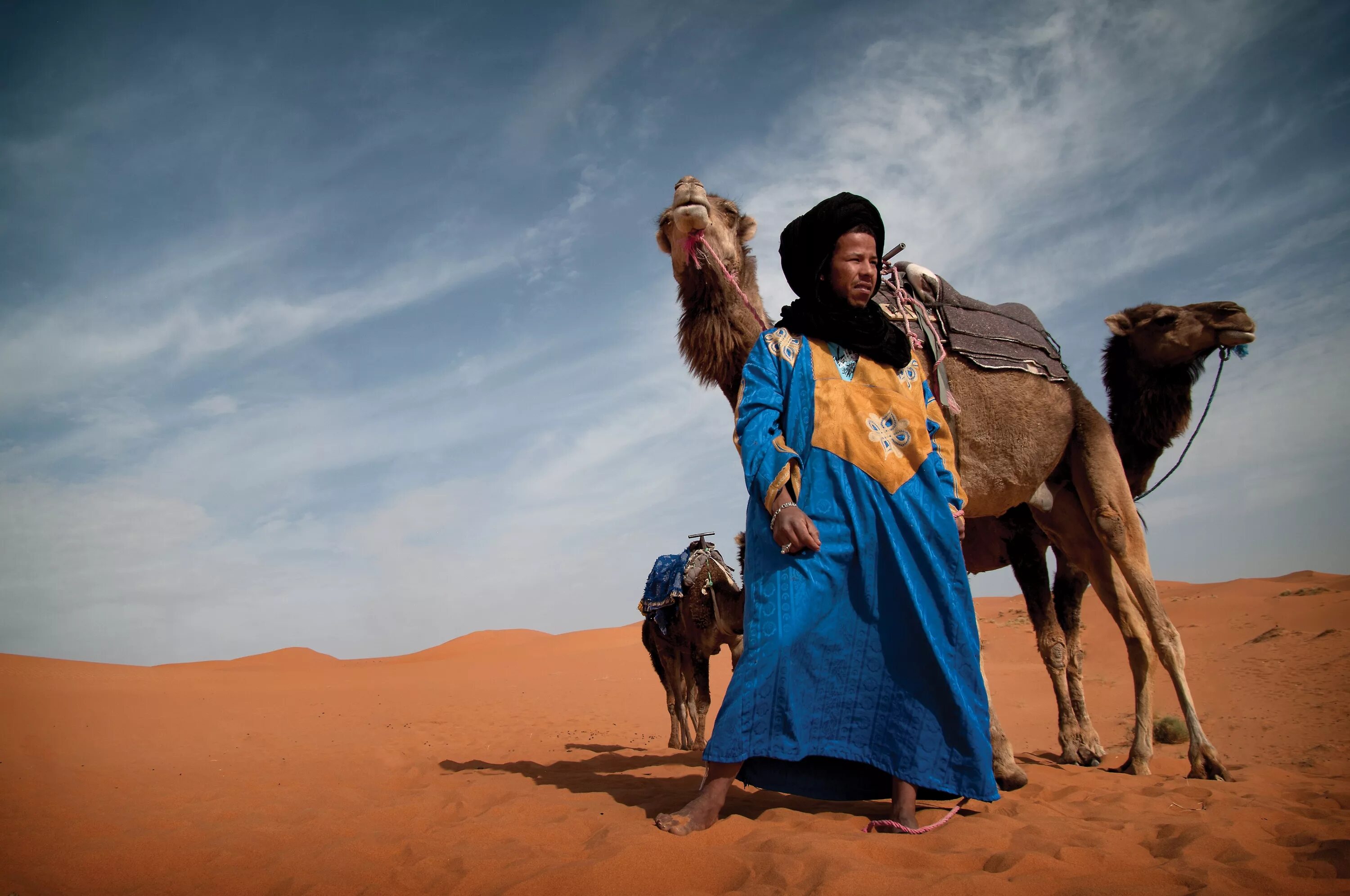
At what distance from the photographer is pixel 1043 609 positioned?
6430mm

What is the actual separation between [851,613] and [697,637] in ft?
17.5

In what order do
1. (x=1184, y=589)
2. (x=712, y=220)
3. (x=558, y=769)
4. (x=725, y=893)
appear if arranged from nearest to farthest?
(x=725, y=893), (x=712, y=220), (x=558, y=769), (x=1184, y=589)

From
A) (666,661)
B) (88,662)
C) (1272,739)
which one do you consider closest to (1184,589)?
(1272,739)

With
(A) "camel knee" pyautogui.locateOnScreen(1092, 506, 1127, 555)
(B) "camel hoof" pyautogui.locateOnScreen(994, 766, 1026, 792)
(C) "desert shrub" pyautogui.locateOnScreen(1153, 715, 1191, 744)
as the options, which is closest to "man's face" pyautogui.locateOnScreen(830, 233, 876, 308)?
(B) "camel hoof" pyautogui.locateOnScreen(994, 766, 1026, 792)

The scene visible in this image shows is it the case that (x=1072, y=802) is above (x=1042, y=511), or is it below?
below

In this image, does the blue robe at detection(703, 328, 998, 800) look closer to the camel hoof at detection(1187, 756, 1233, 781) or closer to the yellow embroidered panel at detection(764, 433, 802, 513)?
the yellow embroidered panel at detection(764, 433, 802, 513)

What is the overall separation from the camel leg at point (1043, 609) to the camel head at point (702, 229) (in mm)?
3778

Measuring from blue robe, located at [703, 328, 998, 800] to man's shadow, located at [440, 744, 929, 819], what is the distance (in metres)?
0.42

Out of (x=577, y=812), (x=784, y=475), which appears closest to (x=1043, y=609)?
(x=784, y=475)

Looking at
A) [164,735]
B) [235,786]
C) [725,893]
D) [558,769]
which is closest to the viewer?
[725,893]

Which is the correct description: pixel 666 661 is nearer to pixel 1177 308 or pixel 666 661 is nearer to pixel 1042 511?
pixel 1042 511

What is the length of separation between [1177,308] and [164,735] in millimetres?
12201

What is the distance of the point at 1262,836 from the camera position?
271cm

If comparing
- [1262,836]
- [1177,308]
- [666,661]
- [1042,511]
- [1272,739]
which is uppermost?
[1177,308]
